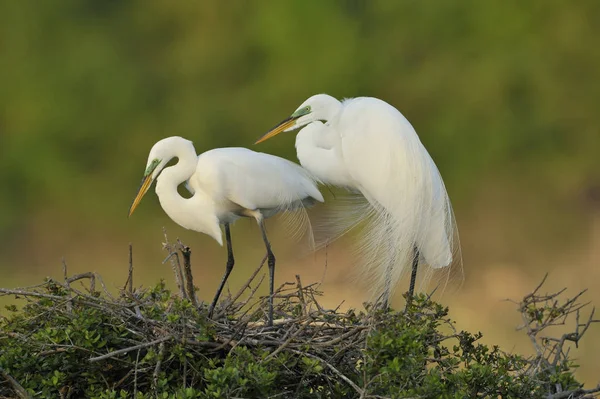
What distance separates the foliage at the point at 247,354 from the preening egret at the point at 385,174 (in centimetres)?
83

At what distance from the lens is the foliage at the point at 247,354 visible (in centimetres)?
267

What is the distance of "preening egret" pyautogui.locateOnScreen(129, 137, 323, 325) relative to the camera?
12.0ft

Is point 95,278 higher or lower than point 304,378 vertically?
higher

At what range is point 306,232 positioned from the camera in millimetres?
4141

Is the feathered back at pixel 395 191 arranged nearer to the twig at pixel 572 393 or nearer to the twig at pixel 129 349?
the twig at pixel 572 393

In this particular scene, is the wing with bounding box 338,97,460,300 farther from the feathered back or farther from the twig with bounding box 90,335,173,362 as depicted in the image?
the twig with bounding box 90,335,173,362

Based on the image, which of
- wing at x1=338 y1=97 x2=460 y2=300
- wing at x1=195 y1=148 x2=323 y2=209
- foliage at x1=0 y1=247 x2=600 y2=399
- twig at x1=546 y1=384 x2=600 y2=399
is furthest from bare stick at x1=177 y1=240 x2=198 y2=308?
twig at x1=546 y1=384 x2=600 y2=399

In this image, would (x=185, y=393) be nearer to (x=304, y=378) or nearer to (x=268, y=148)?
(x=304, y=378)

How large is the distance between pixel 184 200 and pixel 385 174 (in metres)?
0.81

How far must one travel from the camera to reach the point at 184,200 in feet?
12.4

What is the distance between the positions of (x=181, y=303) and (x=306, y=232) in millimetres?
1329

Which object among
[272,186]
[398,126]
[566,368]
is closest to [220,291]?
[272,186]

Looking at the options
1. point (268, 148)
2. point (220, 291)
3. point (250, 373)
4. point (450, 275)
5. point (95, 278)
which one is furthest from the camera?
point (268, 148)

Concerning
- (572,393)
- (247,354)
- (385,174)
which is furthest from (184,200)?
(572,393)
